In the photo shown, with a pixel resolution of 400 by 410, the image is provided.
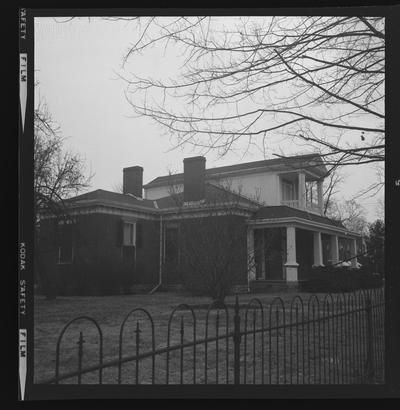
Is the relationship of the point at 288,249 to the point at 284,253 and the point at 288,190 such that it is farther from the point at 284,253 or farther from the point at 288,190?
the point at 288,190

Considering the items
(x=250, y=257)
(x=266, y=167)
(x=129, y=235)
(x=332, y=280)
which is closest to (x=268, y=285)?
(x=250, y=257)

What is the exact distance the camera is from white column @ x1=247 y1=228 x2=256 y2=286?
4387 mm

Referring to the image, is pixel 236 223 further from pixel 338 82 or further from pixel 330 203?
pixel 338 82

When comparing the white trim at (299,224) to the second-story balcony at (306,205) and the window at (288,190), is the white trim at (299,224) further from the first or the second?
the window at (288,190)

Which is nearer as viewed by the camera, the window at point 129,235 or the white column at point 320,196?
the white column at point 320,196

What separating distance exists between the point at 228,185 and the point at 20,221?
6.21 feet

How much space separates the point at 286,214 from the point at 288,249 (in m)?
0.40

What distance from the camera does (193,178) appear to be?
3920 mm

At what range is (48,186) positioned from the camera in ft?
12.1

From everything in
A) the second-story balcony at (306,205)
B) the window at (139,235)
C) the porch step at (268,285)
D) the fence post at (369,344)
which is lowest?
the fence post at (369,344)

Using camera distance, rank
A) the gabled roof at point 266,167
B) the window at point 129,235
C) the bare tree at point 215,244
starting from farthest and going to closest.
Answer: the bare tree at point 215,244 < the window at point 129,235 < the gabled roof at point 266,167

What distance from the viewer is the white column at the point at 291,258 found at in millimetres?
4388

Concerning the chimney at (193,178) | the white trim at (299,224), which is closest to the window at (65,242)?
the chimney at (193,178)

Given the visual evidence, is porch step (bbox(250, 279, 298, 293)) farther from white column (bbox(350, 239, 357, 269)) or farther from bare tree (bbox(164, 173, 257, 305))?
white column (bbox(350, 239, 357, 269))
